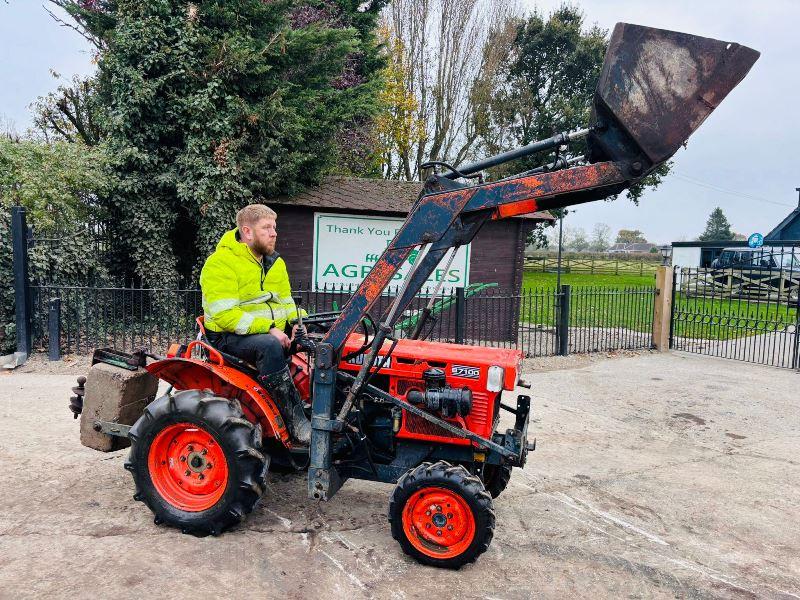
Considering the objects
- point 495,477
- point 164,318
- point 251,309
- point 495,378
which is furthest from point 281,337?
point 164,318

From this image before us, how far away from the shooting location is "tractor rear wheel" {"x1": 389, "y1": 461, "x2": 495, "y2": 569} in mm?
3549

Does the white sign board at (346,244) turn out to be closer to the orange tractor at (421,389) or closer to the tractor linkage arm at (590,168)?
the orange tractor at (421,389)

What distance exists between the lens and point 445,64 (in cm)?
2405

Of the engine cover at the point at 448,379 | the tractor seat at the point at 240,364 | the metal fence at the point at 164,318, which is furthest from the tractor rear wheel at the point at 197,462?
the metal fence at the point at 164,318

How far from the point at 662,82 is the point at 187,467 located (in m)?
3.59

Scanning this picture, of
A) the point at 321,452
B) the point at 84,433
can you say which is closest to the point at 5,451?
the point at 84,433

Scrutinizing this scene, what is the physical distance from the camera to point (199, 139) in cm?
1109

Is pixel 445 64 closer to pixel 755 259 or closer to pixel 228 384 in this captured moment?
pixel 755 259

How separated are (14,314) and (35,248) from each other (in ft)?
3.36

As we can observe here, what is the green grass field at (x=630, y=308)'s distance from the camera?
1242 cm

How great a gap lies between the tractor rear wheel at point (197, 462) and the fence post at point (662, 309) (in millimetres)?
10017

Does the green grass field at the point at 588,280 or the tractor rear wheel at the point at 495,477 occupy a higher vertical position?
the green grass field at the point at 588,280

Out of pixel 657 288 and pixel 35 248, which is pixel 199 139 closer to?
pixel 35 248

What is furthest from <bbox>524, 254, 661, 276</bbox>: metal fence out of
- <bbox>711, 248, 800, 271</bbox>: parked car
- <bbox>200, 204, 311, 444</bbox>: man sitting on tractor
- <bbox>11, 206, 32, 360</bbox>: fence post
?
<bbox>200, 204, 311, 444</bbox>: man sitting on tractor
